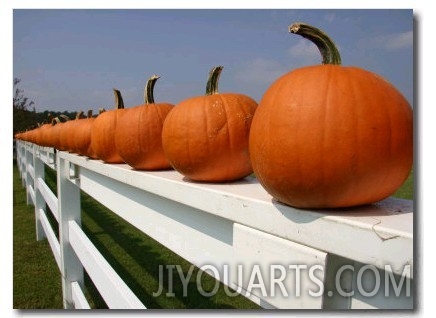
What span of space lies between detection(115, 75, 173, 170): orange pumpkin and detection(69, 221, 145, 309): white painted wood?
14.6 inches

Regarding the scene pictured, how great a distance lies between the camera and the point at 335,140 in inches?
20.3

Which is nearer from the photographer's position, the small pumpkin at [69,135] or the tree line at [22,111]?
the tree line at [22,111]

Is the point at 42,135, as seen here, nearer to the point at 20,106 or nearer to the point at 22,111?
the point at 22,111

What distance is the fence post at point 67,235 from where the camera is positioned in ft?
7.16

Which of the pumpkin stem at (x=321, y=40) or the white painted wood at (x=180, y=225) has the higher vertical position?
the pumpkin stem at (x=321, y=40)

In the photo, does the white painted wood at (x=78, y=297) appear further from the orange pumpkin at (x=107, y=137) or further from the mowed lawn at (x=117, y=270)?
the orange pumpkin at (x=107, y=137)

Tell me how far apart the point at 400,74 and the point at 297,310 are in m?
0.53

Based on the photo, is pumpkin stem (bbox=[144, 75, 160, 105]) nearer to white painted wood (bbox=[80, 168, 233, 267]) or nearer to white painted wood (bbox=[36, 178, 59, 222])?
white painted wood (bbox=[80, 168, 233, 267])

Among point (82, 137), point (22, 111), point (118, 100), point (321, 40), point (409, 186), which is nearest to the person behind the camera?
point (321, 40)

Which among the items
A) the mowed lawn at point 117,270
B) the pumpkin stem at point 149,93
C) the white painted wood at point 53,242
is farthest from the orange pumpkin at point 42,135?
the pumpkin stem at point 149,93

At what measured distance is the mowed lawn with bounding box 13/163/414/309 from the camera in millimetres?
1962

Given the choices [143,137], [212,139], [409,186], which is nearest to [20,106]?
[143,137]

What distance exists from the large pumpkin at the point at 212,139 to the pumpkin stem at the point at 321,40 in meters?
0.31

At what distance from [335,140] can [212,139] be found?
39 centimetres
